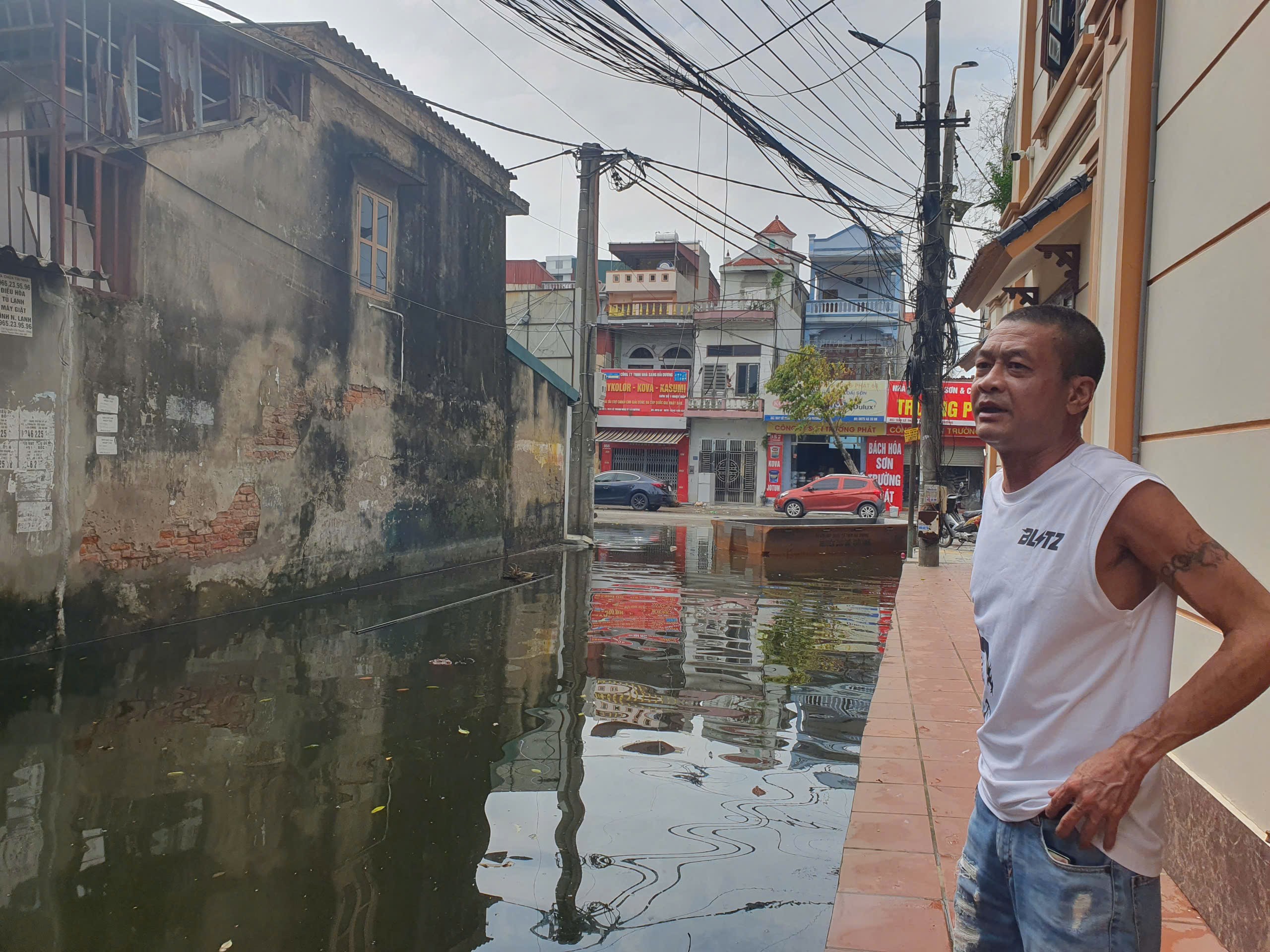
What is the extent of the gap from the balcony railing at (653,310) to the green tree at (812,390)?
19.8 ft

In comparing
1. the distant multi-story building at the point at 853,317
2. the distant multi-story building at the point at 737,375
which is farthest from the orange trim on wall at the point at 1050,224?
the distant multi-story building at the point at 853,317

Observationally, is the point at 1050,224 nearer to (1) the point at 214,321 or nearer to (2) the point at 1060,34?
(2) the point at 1060,34

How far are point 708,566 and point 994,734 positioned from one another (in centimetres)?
1313

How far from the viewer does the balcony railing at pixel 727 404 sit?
111ft

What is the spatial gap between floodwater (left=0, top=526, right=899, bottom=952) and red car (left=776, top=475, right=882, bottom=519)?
61.5ft

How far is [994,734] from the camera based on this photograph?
1.81 m

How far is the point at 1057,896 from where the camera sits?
1626 millimetres

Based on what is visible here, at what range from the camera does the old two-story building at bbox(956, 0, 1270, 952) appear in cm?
272

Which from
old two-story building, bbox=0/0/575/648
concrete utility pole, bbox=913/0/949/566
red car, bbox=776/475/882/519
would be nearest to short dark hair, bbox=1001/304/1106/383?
old two-story building, bbox=0/0/575/648

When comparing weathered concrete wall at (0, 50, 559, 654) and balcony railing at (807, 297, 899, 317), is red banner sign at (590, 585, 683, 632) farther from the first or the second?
balcony railing at (807, 297, 899, 317)

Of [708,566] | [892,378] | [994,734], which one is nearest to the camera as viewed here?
[994,734]

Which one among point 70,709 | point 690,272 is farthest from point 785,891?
point 690,272

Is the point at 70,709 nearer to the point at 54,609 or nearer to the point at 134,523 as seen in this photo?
the point at 54,609

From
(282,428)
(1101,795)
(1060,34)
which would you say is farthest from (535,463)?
(1101,795)
